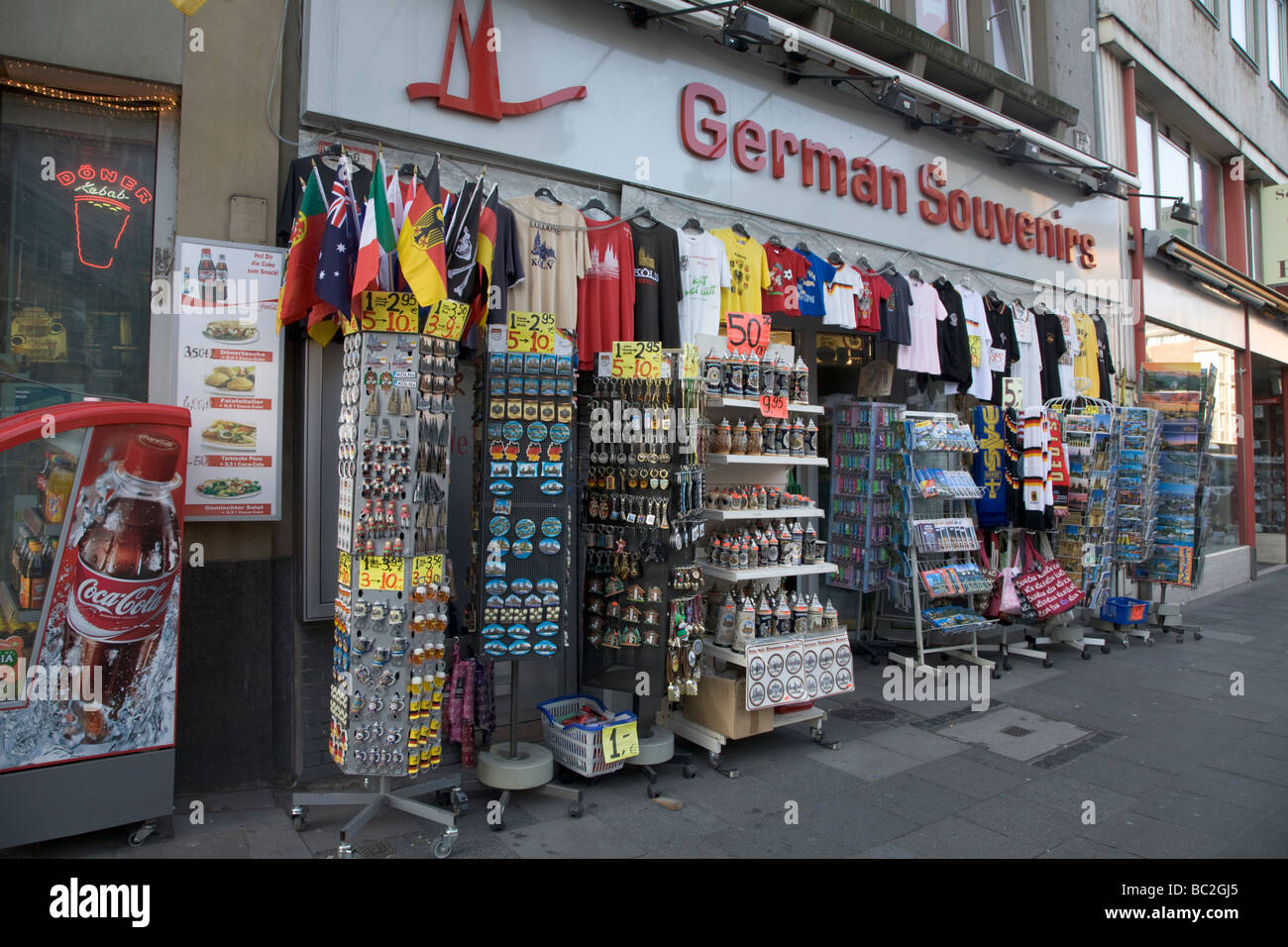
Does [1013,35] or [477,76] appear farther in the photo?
[1013,35]

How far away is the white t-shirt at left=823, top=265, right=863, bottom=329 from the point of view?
709cm

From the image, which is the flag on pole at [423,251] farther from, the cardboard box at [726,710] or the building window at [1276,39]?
the building window at [1276,39]

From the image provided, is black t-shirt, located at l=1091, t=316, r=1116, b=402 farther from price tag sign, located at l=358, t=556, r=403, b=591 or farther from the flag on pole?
price tag sign, located at l=358, t=556, r=403, b=591

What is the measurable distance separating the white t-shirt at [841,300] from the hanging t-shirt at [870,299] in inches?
3.1

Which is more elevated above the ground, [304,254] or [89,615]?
[304,254]

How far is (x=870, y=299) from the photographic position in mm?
7328

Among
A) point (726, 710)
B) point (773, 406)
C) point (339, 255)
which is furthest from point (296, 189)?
point (726, 710)

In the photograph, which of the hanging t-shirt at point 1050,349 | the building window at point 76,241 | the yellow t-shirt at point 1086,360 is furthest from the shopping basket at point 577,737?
the yellow t-shirt at point 1086,360

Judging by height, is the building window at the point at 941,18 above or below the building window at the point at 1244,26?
below

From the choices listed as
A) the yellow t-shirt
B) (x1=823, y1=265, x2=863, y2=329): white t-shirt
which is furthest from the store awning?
(x1=823, y1=265, x2=863, y2=329): white t-shirt

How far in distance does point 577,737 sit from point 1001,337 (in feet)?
21.8

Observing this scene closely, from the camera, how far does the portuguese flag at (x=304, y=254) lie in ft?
14.0

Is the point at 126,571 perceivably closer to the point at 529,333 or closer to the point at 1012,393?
the point at 529,333

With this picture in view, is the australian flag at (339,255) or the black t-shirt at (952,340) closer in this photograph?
the australian flag at (339,255)
